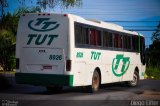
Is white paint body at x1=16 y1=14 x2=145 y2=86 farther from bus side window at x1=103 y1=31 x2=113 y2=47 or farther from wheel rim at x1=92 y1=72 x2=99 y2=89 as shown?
bus side window at x1=103 y1=31 x2=113 y2=47

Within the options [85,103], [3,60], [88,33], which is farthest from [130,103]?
[3,60]

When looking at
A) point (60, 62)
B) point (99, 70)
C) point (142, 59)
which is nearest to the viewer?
point (60, 62)

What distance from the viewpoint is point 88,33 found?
20812 mm

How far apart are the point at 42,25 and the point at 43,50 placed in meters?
1.04

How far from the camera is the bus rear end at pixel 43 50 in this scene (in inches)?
747

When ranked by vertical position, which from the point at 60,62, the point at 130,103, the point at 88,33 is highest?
the point at 88,33

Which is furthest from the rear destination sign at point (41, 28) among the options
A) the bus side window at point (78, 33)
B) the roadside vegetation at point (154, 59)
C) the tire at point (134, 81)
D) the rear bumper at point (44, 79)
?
the roadside vegetation at point (154, 59)

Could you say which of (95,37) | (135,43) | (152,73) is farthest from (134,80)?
(152,73)

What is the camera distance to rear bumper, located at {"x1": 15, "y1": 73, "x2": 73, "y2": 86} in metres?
18.7

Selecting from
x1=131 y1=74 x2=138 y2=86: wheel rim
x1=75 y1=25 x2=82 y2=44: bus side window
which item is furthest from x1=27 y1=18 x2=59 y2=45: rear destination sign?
x1=131 y1=74 x2=138 y2=86: wheel rim

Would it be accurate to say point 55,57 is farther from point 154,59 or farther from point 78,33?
point 154,59

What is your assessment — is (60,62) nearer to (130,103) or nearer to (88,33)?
(88,33)

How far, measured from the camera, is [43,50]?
19391 mm

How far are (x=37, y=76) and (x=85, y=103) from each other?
4.10 metres
